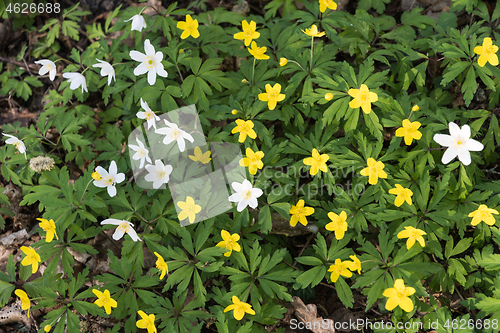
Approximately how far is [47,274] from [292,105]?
2821 mm

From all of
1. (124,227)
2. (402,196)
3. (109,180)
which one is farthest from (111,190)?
(402,196)

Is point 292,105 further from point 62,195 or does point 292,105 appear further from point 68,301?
point 68,301

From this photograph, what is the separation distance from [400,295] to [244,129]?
1815 mm

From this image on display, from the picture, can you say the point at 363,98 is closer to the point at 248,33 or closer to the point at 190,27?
the point at 248,33

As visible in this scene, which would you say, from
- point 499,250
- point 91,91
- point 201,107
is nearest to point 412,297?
point 499,250

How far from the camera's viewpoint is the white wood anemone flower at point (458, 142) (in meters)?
2.60

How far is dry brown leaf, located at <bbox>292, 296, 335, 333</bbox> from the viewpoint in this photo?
9.31 ft

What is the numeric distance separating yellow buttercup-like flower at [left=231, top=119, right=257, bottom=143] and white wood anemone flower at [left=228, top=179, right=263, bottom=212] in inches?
17.2

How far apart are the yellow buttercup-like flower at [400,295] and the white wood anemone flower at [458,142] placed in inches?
40.2

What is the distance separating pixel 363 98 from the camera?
2.74 m

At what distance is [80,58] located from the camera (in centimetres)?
394

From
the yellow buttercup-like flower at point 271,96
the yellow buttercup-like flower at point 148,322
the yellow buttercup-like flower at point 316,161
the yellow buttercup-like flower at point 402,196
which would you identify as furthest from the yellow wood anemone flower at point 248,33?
the yellow buttercup-like flower at point 148,322

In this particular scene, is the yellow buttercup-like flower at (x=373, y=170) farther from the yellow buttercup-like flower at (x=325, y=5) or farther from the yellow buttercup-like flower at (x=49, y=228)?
the yellow buttercup-like flower at (x=49, y=228)

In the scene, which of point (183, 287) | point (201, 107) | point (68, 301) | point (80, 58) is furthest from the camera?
point (80, 58)
